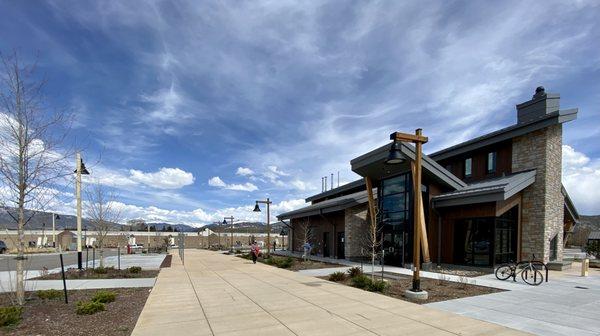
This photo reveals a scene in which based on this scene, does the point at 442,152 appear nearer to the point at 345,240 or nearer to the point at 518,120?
the point at 518,120

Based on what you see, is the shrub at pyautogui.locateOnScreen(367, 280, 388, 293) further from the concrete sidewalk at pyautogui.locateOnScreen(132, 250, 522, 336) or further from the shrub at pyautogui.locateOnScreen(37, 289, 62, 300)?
the shrub at pyautogui.locateOnScreen(37, 289, 62, 300)

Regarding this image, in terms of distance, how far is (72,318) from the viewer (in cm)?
828

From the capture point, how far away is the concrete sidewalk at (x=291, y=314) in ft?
23.8

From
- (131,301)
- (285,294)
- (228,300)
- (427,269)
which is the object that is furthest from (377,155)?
(131,301)

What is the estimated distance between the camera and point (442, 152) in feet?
85.3

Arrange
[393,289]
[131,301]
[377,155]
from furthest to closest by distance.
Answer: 1. [377,155]
2. [393,289]
3. [131,301]

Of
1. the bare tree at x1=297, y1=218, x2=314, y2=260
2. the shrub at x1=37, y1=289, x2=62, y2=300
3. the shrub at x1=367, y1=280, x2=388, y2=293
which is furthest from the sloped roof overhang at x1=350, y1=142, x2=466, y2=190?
the shrub at x1=37, y1=289, x2=62, y2=300

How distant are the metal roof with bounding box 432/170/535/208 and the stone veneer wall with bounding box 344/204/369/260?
22.6 ft

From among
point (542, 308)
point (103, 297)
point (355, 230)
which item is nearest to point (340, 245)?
point (355, 230)

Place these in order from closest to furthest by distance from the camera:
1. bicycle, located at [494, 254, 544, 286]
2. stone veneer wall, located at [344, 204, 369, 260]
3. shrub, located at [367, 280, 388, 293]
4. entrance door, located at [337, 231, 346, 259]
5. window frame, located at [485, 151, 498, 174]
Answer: shrub, located at [367, 280, 388, 293], bicycle, located at [494, 254, 544, 286], window frame, located at [485, 151, 498, 174], stone veneer wall, located at [344, 204, 369, 260], entrance door, located at [337, 231, 346, 259]

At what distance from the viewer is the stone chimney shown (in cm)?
2077

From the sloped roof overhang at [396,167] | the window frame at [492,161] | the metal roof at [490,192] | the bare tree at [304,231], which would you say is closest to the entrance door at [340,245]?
the bare tree at [304,231]

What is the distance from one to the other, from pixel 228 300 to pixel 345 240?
→ 16.3 m

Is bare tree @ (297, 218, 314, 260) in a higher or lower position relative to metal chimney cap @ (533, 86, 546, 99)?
lower
